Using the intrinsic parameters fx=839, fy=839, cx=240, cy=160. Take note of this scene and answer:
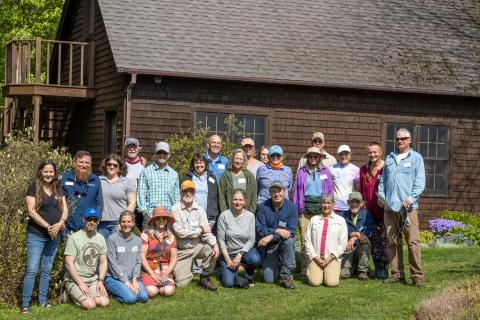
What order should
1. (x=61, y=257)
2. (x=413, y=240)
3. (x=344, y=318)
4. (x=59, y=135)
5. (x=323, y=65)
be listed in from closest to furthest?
(x=344, y=318)
(x=61, y=257)
(x=413, y=240)
(x=323, y=65)
(x=59, y=135)

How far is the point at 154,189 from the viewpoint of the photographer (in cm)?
1090

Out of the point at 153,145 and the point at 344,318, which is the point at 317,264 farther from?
the point at 153,145

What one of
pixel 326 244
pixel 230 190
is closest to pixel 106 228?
pixel 230 190

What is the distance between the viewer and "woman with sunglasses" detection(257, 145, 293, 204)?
1140 cm

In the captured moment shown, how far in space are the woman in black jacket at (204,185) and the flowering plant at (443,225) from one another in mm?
7642

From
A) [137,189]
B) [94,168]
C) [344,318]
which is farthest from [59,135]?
[344,318]

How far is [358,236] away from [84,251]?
3765 mm

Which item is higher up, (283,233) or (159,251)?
(283,233)

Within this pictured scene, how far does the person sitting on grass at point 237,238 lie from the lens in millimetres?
10680

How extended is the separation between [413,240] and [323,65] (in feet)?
25.2

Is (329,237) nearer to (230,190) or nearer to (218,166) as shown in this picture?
(230,190)

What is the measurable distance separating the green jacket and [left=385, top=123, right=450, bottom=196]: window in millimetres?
7994

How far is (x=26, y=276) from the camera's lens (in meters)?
9.30

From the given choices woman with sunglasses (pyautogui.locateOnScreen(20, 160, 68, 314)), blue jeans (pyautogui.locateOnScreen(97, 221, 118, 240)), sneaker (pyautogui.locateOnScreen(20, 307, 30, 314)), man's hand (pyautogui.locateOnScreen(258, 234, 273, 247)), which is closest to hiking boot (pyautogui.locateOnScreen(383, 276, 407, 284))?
man's hand (pyautogui.locateOnScreen(258, 234, 273, 247))
